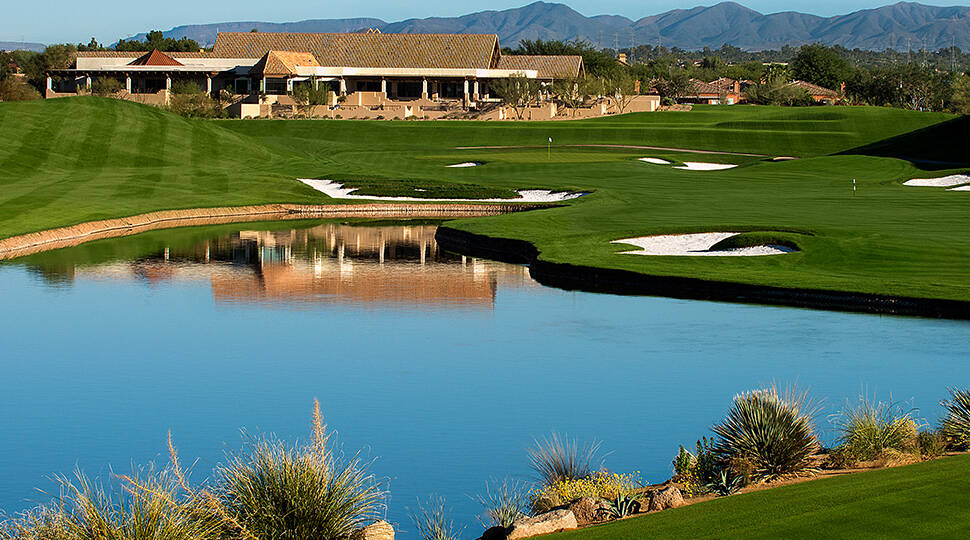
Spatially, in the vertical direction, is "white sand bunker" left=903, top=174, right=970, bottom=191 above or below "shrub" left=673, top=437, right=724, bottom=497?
below

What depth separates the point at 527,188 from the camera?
48562mm

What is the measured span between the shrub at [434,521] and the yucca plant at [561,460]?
1225 mm

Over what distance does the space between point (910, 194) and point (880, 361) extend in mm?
27329

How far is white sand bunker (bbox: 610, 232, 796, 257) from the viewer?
29.6 meters

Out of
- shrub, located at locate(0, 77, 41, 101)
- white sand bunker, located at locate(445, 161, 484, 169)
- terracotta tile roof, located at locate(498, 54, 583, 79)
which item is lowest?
white sand bunker, located at locate(445, 161, 484, 169)

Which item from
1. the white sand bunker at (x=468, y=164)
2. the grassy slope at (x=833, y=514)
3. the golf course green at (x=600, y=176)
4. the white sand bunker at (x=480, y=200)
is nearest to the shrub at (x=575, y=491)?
the grassy slope at (x=833, y=514)

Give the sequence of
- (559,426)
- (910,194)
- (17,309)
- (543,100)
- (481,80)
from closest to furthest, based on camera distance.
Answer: (559,426)
(17,309)
(910,194)
(543,100)
(481,80)

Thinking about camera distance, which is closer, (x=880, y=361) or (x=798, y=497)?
(x=798, y=497)

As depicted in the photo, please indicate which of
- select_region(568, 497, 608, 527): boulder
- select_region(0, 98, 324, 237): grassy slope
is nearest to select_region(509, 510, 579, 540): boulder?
select_region(568, 497, 608, 527): boulder

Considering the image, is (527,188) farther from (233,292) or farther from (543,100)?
(543,100)

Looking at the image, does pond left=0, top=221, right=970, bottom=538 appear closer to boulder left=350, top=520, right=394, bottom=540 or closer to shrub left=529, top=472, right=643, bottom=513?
shrub left=529, top=472, right=643, bottom=513

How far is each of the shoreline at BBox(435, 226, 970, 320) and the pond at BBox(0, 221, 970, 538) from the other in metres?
0.46

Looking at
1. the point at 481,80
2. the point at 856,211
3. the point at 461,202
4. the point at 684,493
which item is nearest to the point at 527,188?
the point at 461,202

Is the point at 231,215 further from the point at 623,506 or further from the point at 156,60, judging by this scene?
the point at 156,60
